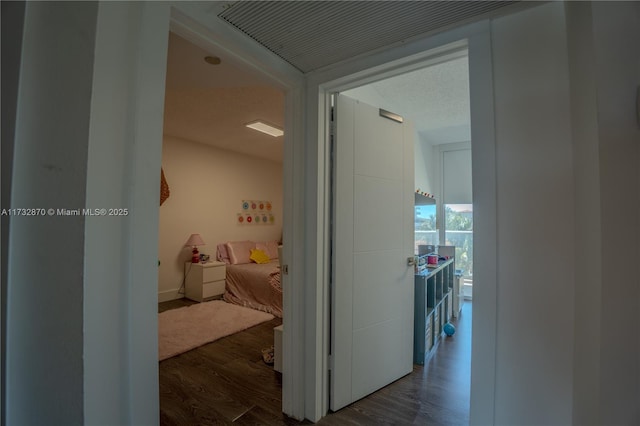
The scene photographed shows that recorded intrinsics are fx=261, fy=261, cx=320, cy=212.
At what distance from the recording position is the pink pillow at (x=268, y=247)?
17.4 ft

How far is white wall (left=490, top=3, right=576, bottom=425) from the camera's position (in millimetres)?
1044

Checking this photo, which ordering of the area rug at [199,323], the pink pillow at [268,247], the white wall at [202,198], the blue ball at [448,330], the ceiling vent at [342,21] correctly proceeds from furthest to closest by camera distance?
the pink pillow at [268,247], the white wall at [202,198], the blue ball at [448,330], the area rug at [199,323], the ceiling vent at [342,21]

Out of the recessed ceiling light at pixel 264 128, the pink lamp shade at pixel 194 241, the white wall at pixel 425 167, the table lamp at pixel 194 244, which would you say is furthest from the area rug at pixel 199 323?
the white wall at pixel 425 167

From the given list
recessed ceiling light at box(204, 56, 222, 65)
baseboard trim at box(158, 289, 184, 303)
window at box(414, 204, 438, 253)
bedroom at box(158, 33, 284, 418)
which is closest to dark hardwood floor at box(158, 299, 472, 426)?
bedroom at box(158, 33, 284, 418)

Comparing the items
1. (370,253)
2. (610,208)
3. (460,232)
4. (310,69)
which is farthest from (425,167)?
(610,208)

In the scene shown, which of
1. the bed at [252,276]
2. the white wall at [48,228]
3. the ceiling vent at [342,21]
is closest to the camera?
the white wall at [48,228]

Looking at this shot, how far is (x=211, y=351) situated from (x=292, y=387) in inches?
49.9

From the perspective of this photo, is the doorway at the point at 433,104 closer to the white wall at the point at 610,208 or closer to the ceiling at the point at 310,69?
the ceiling at the point at 310,69

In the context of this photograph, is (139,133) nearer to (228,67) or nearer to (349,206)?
(349,206)

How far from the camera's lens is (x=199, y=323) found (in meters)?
3.21

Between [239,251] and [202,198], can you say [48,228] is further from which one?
[239,251]

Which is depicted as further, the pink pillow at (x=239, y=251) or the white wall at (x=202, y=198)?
the pink pillow at (x=239, y=251)

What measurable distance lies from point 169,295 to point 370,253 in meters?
3.77

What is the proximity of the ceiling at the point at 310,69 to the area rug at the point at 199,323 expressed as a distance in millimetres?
2496
